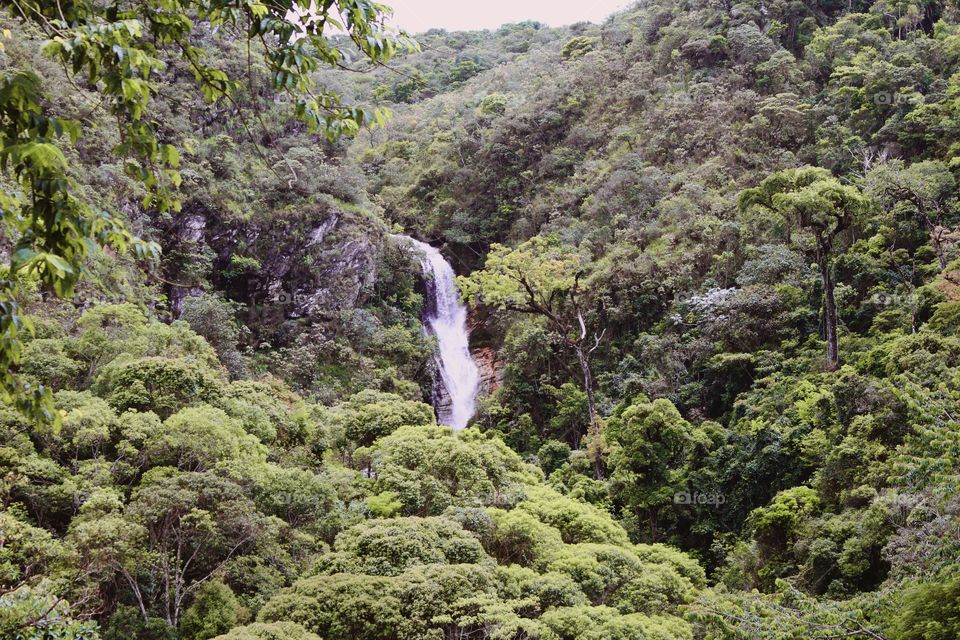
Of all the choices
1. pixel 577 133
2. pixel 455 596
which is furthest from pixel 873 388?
pixel 577 133

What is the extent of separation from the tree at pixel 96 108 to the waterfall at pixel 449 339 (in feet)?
72.6

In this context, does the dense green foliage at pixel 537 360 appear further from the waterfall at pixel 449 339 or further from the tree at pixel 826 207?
the waterfall at pixel 449 339

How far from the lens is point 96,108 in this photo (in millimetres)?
2672

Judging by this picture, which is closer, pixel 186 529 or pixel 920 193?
pixel 186 529

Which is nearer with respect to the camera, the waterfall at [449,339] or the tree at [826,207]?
the tree at [826,207]

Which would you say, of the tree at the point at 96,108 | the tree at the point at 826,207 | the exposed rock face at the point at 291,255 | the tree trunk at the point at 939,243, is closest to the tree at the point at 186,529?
the tree at the point at 96,108

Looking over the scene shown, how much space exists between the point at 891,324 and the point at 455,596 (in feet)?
38.2

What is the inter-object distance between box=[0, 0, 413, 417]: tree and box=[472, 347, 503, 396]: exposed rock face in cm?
2244

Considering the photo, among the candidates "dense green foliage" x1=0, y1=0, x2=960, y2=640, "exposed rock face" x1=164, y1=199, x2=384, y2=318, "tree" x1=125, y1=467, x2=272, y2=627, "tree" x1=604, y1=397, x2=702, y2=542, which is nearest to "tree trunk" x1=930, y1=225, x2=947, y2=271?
"dense green foliage" x1=0, y1=0, x2=960, y2=640

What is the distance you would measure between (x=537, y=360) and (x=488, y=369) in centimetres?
349

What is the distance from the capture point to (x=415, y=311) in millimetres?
28500

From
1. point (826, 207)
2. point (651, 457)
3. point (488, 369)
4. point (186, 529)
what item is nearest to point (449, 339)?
point (488, 369)

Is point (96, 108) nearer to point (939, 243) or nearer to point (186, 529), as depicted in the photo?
point (186, 529)

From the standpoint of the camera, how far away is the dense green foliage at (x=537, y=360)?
7.99 m
